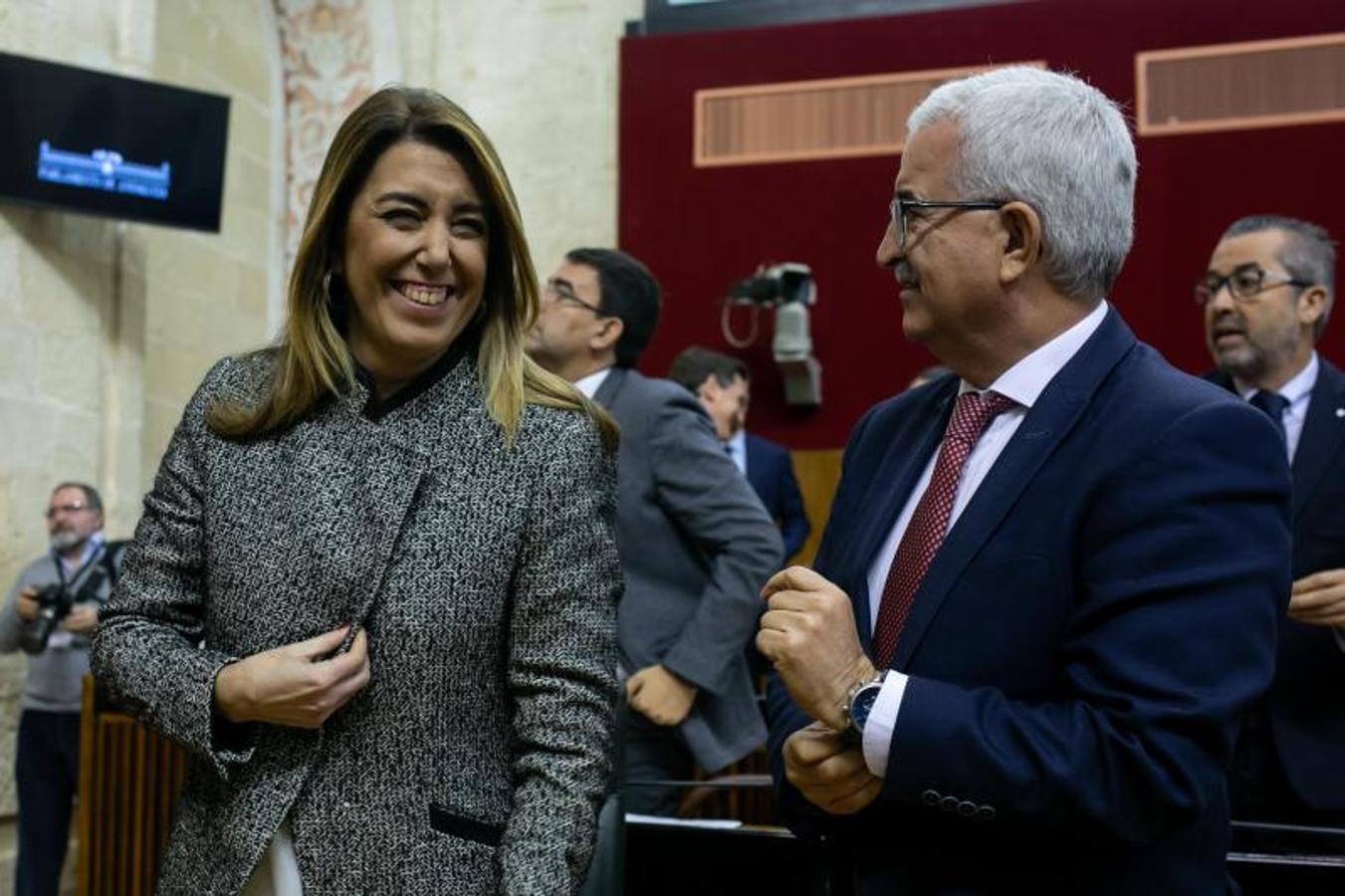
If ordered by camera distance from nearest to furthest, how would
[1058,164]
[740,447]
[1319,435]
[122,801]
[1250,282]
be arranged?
1. [1058,164]
2. [1319,435]
3. [1250,282]
4. [122,801]
5. [740,447]

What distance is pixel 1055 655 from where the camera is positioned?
4.19ft

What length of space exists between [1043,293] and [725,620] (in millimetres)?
1384

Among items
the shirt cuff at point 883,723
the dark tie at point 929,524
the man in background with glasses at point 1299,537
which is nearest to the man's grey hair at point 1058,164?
the dark tie at point 929,524

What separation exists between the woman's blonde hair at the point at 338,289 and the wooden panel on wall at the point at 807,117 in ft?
15.8

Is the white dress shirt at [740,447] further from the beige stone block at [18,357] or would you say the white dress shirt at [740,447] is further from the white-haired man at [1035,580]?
the white-haired man at [1035,580]

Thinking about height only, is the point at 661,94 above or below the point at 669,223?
above

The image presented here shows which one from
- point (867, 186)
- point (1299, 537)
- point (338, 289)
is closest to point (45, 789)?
point (338, 289)

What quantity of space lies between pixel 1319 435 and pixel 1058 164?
4.58ft

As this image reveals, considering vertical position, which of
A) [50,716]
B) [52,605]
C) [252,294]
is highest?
[252,294]

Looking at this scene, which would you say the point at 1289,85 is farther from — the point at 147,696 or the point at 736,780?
the point at 147,696

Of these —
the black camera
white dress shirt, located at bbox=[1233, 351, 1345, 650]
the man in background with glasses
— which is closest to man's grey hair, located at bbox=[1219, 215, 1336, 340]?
the man in background with glasses

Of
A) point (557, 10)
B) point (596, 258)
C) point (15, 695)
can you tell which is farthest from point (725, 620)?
point (557, 10)

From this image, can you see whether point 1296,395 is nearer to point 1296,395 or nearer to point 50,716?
point 1296,395

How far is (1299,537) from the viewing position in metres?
2.41
